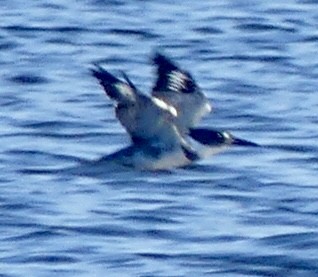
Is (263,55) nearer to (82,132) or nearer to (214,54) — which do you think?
(214,54)

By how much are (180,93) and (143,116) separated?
76 centimetres

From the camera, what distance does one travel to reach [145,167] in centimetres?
1564

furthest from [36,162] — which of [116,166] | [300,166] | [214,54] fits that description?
[214,54]

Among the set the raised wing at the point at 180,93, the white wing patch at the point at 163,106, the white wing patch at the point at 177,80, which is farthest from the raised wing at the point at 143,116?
the white wing patch at the point at 177,80

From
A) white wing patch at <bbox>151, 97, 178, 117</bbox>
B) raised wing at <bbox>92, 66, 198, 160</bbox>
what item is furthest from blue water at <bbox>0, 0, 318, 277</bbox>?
white wing patch at <bbox>151, 97, 178, 117</bbox>

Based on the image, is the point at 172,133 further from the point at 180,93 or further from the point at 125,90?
the point at 125,90

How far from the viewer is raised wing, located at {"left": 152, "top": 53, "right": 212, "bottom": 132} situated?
15555 millimetres

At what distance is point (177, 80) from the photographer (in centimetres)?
1559

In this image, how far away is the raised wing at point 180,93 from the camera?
15.6 m

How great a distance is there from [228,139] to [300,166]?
551mm

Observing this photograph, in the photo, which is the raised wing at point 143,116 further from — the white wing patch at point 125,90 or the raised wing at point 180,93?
the raised wing at point 180,93

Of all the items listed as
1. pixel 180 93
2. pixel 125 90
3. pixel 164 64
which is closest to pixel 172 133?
pixel 180 93

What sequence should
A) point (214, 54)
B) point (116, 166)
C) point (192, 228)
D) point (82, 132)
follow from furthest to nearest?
point (214, 54)
point (82, 132)
point (116, 166)
point (192, 228)

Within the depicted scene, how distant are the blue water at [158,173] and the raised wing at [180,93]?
0.44 m
